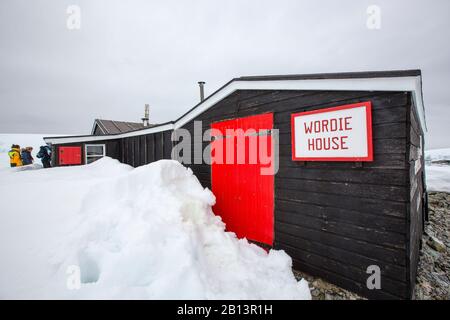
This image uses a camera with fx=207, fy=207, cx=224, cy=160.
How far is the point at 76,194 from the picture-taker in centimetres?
411

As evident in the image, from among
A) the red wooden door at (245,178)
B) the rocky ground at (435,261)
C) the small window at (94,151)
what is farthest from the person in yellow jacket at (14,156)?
the rocky ground at (435,261)

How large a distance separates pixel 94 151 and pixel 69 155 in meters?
1.15

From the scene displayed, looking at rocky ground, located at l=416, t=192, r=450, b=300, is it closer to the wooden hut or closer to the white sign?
the wooden hut

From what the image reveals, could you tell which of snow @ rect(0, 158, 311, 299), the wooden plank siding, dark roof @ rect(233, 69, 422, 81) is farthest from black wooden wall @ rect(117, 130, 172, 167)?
dark roof @ rect(233, 69, 422, 81)

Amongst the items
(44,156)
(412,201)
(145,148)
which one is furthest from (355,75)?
(44,156)

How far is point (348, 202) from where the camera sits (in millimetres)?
3551

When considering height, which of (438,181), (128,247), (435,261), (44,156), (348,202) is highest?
(44,156)

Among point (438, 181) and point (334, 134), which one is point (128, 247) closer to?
point (334, 134)
